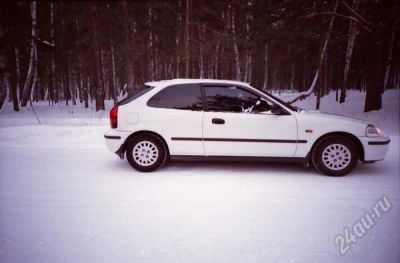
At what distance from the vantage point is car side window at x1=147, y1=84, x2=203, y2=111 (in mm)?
5180

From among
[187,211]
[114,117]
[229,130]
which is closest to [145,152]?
[114,117]

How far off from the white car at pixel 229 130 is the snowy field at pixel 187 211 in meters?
0.36

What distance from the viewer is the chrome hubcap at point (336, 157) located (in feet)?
16.4

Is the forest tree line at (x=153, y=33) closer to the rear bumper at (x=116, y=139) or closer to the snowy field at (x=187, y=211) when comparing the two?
the rear bumper at (x=116, y=139)

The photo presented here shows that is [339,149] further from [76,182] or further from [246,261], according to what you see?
[76,182]

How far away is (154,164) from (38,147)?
3.66 meters

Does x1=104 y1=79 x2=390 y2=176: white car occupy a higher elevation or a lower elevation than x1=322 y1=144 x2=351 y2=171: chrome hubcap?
higher

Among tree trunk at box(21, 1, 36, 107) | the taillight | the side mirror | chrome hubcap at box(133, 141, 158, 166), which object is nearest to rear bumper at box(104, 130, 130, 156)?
the taillight

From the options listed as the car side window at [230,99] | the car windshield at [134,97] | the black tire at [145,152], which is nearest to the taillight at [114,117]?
the car windshield at [134,97]

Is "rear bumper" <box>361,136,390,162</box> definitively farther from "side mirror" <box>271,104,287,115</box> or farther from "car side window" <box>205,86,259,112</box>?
"car side window" <box>205,86,259,112</box>

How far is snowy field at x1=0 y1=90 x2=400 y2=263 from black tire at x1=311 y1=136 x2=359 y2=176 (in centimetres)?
18

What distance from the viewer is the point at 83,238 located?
9.46ft

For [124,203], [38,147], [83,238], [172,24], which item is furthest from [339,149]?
[172,24]

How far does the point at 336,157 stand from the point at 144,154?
138 inches
